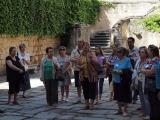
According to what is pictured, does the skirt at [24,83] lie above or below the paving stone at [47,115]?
above

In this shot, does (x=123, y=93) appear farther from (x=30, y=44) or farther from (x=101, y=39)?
(x=101, y=39)

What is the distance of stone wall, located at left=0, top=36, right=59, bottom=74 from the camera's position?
66.4 ft

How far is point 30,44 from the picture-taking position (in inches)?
893

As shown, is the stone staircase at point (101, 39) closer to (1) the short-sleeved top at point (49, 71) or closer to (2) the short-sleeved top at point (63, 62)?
(2) the short-sleeved top at point (63, 62)

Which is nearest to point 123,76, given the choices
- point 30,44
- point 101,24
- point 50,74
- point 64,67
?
point 50,74

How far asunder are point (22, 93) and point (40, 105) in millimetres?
2460

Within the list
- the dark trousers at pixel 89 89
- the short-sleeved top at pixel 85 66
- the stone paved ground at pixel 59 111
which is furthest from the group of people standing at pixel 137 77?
the short-sleeved top at pixel 85 66

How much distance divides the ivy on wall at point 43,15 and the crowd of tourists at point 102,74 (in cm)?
700

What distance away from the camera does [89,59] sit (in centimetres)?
1112

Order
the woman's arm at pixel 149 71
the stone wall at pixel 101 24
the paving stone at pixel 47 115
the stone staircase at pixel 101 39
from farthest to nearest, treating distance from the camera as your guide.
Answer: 1. the stone wall at pixel 101 24
2. the stone staircase at pixel 101 39
3. the paving stone at pixel 47 115
4. the woman's arm at pixel 149 71

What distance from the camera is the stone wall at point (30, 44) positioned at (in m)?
20.2

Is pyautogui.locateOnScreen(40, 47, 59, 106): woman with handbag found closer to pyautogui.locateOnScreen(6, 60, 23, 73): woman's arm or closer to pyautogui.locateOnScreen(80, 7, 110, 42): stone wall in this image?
pyautogui.locateOnScreen(6, 60, 23, 73): woman's arm

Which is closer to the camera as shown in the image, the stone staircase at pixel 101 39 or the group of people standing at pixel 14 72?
the group of people standing at pixel 14 72

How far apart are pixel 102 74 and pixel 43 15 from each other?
441 inches
